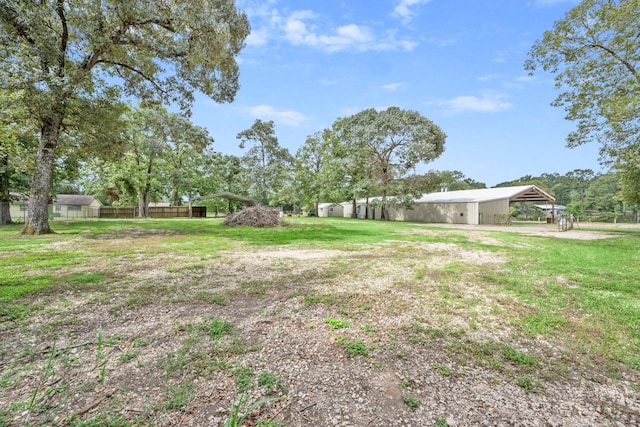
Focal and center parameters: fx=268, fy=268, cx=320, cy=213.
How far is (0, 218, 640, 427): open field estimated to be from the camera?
1.57 metres

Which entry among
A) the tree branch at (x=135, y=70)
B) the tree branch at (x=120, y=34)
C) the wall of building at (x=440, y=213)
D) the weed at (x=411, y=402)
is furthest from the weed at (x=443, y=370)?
the wall of building at (x=440, y=213)

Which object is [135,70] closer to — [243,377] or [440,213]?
[243,377]

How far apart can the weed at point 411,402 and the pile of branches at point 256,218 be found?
13806 mm

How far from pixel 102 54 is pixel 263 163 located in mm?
23494

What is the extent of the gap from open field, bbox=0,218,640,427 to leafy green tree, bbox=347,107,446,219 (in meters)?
19.6

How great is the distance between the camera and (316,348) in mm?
2250

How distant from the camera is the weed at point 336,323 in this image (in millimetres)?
2621

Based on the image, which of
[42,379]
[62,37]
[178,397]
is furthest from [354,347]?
[62,37]

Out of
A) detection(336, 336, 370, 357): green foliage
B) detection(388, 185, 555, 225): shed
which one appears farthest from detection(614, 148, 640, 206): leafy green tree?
detection(336, 336, 370, 357): green foliage

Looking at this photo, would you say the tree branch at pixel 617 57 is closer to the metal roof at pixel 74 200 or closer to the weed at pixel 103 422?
the weed at pixel 103 422

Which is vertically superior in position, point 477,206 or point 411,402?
point 477,206

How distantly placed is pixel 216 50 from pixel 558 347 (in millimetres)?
10676

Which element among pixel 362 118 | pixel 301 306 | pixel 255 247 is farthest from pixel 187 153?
pixel 301 306

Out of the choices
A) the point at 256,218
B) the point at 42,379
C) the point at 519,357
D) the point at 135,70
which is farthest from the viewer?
the point at 256,218
